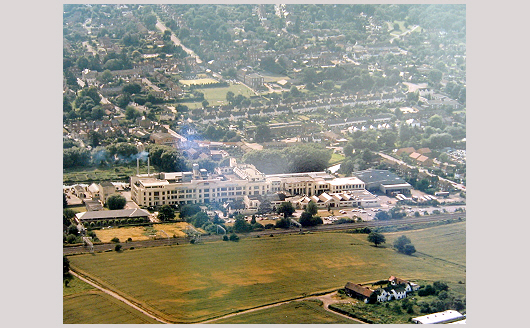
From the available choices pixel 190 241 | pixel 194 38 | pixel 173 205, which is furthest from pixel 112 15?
pixel 190 241

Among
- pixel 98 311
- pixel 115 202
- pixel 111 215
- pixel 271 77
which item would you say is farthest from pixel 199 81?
pixel 98 311

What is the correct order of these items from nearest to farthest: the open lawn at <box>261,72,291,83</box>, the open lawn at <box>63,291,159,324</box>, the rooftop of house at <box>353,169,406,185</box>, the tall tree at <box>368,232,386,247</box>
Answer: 1. the open lawn at <box>63,291,159,324</box>
2. the tall tree at <box>368,232,386,247</box>
3. the rooftop of house at <box>353,169,406,185</box>
4. the open lawn at <box>261,72,291,83</box>

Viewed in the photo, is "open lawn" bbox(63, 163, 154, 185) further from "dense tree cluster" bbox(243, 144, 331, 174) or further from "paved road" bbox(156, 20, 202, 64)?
"paved road" bbox(156, 20, 202, 64)

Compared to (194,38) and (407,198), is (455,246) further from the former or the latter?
(194,38)

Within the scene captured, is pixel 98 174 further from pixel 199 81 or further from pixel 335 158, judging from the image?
pixel 199 81

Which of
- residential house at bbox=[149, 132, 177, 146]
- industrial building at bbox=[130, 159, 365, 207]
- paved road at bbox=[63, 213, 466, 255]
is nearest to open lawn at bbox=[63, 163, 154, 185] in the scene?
industrial building at bbox=[130, 159, 365, 207]

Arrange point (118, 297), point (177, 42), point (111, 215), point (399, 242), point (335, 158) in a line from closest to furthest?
point (118, 297) < point (399, 242) < point (111, 215) < point (335, 158) < point (177, 42)
